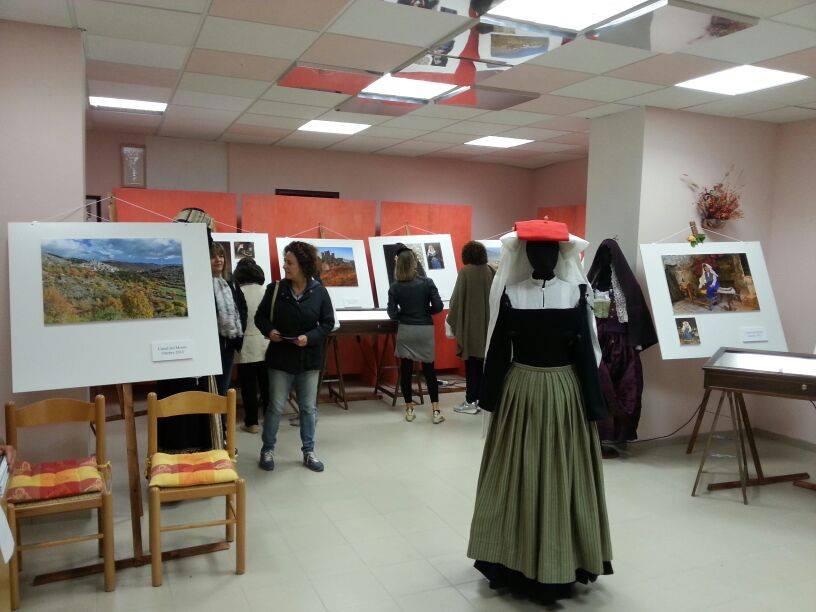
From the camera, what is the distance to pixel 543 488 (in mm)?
2797

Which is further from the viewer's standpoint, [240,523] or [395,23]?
[395,23]

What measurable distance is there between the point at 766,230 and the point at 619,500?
3002mm

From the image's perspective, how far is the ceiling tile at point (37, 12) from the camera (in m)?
3.11

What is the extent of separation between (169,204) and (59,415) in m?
3.78

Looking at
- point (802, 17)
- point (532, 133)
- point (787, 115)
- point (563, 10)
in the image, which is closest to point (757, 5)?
point (802, 17)

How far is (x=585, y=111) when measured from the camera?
529 centimetres

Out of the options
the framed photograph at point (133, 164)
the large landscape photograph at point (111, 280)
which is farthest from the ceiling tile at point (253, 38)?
the framed photograph at point (133, 164)

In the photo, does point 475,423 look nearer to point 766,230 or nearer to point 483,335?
point 483,335

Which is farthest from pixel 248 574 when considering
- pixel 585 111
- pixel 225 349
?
pixel 585 111

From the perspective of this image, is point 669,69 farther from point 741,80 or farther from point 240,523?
point 240,523

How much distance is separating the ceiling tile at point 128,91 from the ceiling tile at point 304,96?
0.80m

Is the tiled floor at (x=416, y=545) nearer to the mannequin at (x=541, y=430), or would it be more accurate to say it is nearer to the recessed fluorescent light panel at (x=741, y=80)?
the mannequin at (x=541, y=430)

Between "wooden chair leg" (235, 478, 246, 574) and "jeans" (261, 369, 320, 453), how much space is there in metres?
1.33

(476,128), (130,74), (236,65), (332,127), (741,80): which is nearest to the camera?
(236,65)
